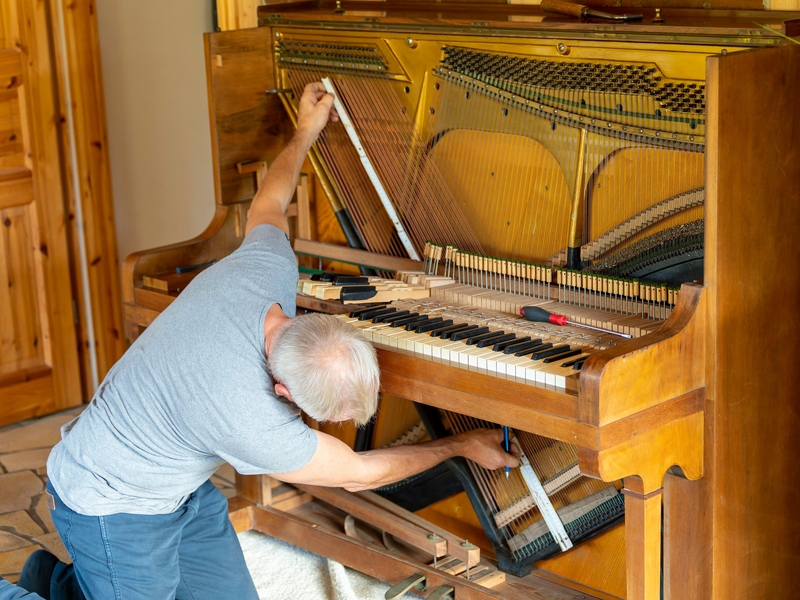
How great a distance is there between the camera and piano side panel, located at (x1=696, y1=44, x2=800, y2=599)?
200 cm

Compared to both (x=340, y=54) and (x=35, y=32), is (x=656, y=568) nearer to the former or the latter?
(x=340, y=54)

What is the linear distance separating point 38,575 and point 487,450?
1.16 meters

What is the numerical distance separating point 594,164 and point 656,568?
36.0 inches

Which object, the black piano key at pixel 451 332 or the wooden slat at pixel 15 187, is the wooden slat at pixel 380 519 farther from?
the wooden slat at pixel 15 187

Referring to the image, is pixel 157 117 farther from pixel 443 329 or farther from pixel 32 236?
pixel 443 329

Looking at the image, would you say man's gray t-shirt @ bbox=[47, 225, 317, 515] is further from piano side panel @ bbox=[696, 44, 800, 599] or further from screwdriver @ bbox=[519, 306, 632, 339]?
piano side panel @ bbox=[696, 44, 800, 599]

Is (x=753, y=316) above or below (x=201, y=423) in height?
above

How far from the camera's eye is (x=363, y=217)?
3.04 meters

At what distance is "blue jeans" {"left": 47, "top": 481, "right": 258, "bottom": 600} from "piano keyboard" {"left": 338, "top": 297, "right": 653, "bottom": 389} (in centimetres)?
65

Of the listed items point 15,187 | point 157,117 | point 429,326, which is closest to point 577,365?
point 429,326

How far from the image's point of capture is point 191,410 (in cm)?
213

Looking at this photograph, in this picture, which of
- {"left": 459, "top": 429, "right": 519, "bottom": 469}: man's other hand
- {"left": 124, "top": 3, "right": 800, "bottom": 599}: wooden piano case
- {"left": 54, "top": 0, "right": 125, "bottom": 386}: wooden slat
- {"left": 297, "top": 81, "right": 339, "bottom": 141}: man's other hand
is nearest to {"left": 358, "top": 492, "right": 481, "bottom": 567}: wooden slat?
{"left": 459, "top": 429, "right": 519, "bottom": 469}: man's other hand

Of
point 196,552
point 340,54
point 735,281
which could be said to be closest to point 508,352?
point 735,281

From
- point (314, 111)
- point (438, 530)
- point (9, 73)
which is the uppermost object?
point (9, 73)
